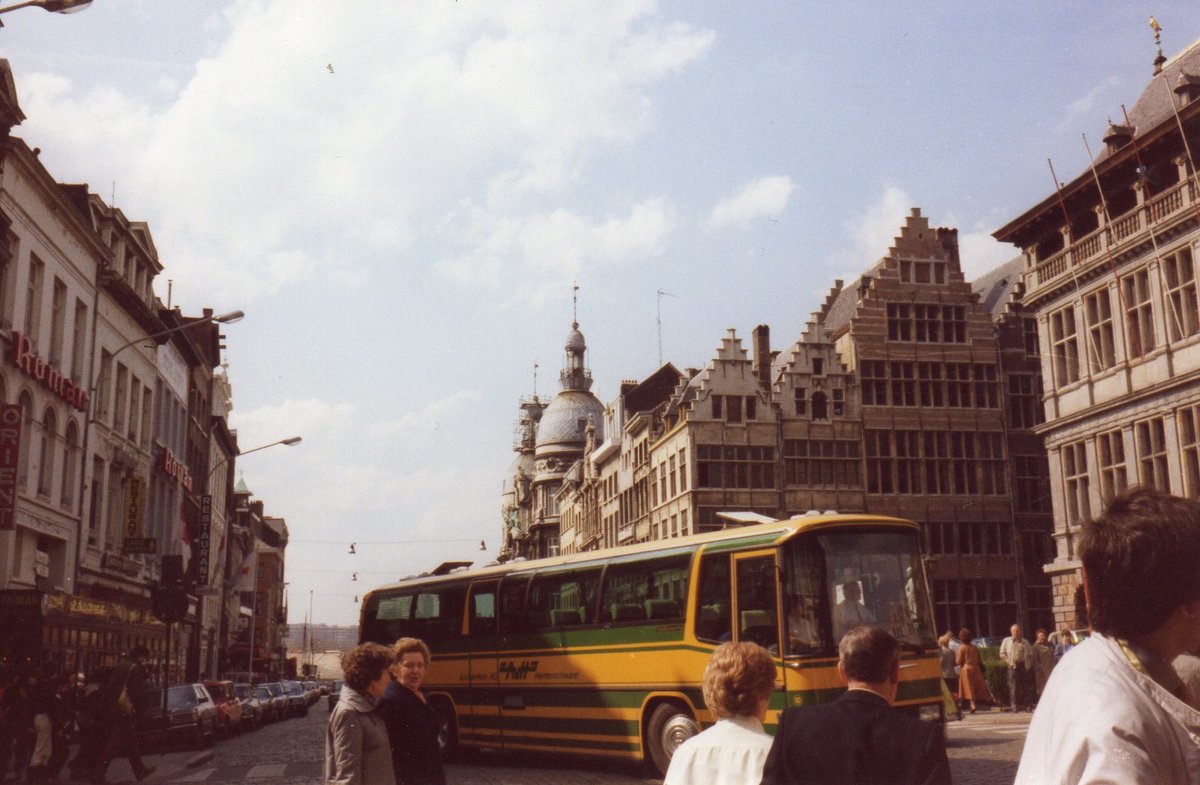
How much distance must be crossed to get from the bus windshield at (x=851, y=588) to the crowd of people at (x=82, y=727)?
9.44m

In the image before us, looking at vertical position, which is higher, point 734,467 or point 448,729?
point 734,467

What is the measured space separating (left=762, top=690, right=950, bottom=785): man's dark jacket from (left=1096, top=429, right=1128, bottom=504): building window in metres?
32.1

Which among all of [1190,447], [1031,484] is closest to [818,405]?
[1031,484]

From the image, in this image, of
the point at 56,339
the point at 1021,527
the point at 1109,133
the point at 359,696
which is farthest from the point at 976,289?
the point at 359,696

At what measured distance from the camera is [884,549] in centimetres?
1579

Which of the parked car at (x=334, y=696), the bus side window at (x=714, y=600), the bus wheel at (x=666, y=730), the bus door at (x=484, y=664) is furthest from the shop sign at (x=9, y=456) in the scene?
the bus side window at (x=714, y=600)

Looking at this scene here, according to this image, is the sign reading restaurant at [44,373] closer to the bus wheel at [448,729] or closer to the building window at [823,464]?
the bus wheel at [448,729]

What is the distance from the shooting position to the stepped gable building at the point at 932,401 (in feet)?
178

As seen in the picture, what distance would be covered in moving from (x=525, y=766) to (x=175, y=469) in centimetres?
2936

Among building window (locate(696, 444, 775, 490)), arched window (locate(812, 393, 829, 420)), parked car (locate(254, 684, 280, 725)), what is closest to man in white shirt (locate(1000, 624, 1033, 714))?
parked car (locate(254, 684, 280, 725))

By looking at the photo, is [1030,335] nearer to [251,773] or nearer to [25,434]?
[25,434]

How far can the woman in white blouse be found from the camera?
4.99 m

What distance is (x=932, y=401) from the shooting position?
55438mm

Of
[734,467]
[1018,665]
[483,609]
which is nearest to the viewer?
[483,609]
